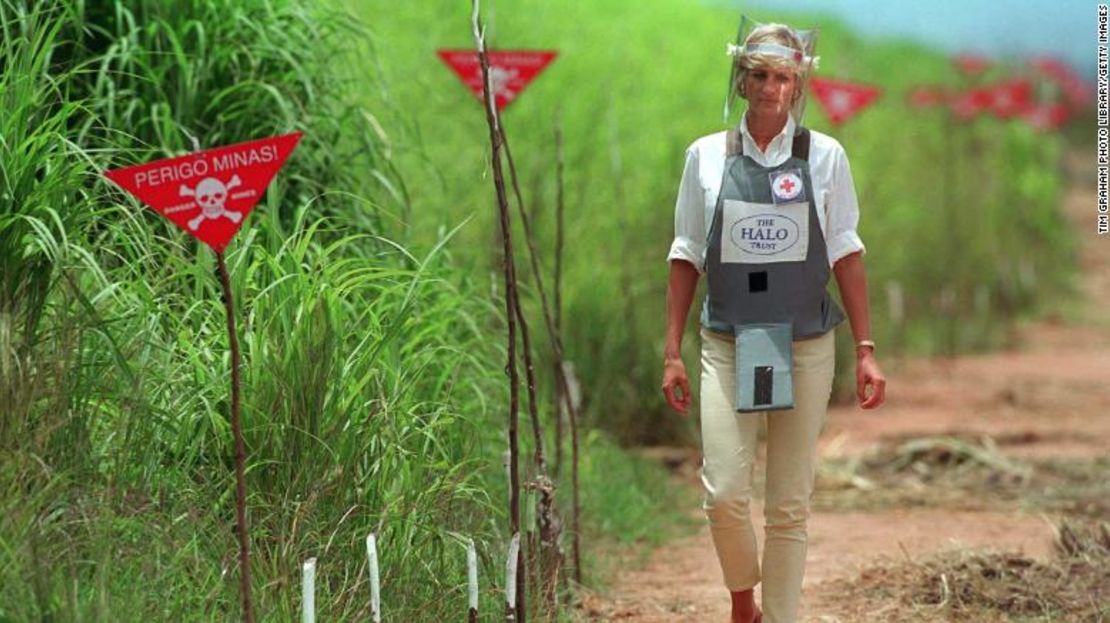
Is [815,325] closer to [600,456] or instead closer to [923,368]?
[600,456]

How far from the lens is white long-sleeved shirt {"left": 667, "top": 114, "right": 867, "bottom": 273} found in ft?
15.4

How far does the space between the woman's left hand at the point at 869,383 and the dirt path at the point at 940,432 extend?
0.99 meters

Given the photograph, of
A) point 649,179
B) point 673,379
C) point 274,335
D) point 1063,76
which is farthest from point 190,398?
point 1063,76

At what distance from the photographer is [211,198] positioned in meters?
3.88

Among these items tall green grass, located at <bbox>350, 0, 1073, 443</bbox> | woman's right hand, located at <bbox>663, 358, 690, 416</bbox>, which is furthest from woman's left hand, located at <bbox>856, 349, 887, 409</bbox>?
tall green grass, located at <bbox>350, 0, 1073, 443</bbox>

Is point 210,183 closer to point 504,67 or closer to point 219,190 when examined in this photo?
point 219,190

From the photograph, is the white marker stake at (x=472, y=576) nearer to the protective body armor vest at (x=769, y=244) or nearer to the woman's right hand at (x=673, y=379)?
the woman's right hand at (x=673, y=379)

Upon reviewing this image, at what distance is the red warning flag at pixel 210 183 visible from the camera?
3.83 metres

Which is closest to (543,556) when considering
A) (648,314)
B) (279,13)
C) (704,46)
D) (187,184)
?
(187,184)

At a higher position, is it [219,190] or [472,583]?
[219,190]

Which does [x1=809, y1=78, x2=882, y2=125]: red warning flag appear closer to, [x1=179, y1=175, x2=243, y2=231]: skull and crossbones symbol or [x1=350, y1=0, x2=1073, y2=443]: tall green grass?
[x1=350, y1=0, x2=1073, y2=443]: tall green grass

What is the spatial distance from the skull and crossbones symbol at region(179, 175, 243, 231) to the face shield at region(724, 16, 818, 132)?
1368 millimetres

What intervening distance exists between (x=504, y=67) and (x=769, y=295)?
3.13 metres

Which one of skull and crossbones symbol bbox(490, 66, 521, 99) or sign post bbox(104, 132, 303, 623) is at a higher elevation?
skull and crossbones symbol bbox(490, 66, 521, 99)
